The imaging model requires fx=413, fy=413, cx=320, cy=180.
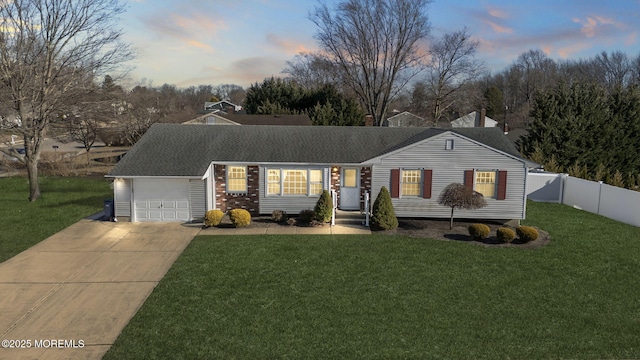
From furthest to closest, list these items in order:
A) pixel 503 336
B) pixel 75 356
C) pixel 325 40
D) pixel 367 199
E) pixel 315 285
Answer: pixel 325 40 < pixel 367 199 < pixel 315 285 < pixel 503 336 < pixel 75 356

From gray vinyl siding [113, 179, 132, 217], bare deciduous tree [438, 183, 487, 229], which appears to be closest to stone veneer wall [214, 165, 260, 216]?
gray vinyl siding [113, 179, 132, 217]

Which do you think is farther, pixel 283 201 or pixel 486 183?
pixel 283 201

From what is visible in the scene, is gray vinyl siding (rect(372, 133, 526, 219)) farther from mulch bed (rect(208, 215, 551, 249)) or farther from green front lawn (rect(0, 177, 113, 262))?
green front lawn (rect(0, 177, 113, 262))

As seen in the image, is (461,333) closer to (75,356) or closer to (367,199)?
(75,356)

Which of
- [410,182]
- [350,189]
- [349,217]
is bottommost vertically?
[349,217]

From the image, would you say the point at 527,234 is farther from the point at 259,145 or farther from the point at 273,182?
the point at 259,145

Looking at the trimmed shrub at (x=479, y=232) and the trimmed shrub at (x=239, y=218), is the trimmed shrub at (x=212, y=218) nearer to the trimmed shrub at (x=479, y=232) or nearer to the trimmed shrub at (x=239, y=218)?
the trimmed shrub at (x=239, y=218)

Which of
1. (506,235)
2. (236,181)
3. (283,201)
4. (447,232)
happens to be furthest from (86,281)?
(506,235)

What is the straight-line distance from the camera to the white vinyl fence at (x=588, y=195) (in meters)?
20.6

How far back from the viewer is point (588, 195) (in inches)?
940

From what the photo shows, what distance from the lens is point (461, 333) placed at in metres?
9.55

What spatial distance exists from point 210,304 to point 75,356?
10.7 ft

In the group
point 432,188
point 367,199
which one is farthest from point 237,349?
point 432,188

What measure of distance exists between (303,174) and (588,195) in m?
16.7
